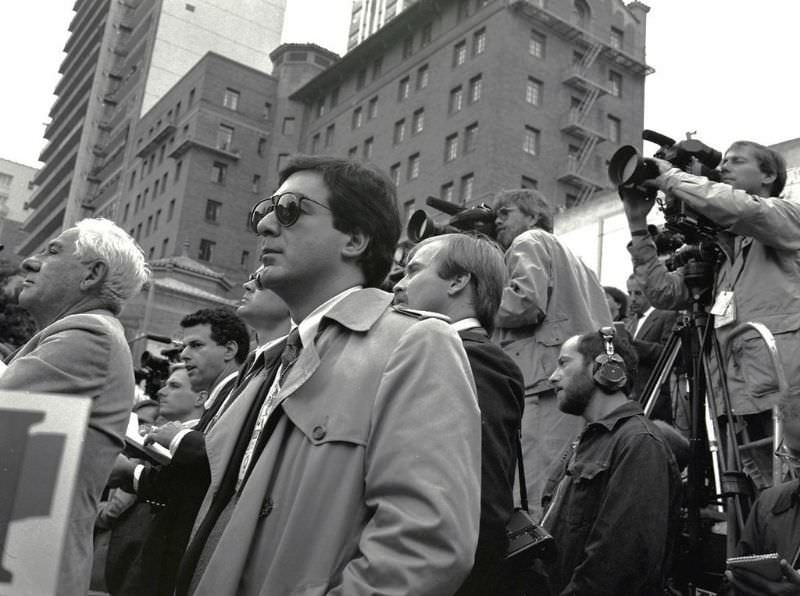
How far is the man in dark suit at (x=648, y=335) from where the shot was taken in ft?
19.2

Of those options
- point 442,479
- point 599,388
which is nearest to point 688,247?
point 599,388

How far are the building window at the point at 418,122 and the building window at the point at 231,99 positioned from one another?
14402 millimetres

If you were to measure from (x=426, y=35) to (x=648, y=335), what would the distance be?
41862mm

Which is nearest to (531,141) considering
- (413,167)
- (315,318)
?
(413,167)

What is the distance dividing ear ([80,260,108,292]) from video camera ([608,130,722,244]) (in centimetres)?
254

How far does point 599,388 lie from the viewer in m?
4.34

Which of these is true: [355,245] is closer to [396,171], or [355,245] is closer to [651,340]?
[651,340]

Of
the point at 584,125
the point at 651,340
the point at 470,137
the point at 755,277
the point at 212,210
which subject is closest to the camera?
the point at 755,277

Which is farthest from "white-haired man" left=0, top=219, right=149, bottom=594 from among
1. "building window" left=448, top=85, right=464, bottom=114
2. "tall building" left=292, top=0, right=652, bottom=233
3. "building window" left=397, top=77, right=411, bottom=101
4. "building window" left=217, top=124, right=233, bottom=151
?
"building window" left=217, top=124, right=233, bottom=151

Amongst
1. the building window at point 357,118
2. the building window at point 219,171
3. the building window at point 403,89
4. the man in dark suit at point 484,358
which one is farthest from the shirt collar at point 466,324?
the building window at point 219,171

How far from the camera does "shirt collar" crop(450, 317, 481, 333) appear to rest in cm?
347

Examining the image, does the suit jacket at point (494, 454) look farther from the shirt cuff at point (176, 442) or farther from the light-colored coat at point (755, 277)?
the light-colored coat at point (755, 277)

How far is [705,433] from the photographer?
14.0ft

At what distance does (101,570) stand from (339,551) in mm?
3266
